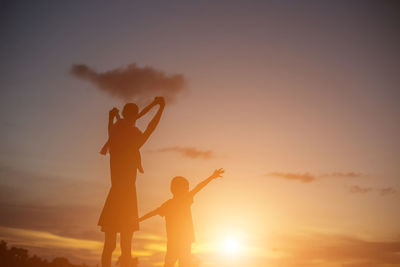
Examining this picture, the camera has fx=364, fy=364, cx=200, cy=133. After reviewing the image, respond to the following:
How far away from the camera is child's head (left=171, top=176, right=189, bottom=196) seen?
11342mm

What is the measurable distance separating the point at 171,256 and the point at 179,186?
2131 mm

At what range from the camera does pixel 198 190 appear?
36.5 ft

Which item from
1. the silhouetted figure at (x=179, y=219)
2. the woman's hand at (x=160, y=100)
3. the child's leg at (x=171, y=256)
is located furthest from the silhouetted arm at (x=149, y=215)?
the woman's hand at (x=160, y=100)

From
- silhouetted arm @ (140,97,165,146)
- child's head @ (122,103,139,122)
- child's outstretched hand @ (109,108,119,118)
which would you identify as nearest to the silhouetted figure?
silhouetted arm @ (140,97,165,146)

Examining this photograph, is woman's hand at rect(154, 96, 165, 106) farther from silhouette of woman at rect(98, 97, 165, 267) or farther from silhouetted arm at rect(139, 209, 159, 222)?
silhouetted arm at rect(139, 209, 159, 222)

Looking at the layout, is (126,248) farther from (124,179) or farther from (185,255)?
(185,255)

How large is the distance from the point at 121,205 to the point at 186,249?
13.1ft

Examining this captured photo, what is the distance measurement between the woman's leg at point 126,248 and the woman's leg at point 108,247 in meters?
0.21

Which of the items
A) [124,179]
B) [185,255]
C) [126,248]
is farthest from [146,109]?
[185,255]

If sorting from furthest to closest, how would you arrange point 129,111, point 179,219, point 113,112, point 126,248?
1. point 179,219
2. point 113,112
3. point 129,111
4. point 126,248

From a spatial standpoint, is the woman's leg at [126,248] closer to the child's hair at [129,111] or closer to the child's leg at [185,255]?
the child's hair at [129,111]

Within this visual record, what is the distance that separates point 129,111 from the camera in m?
8.55

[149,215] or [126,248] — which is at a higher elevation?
[149,215]

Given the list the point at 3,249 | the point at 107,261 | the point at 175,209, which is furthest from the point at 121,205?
the point at 3,249
